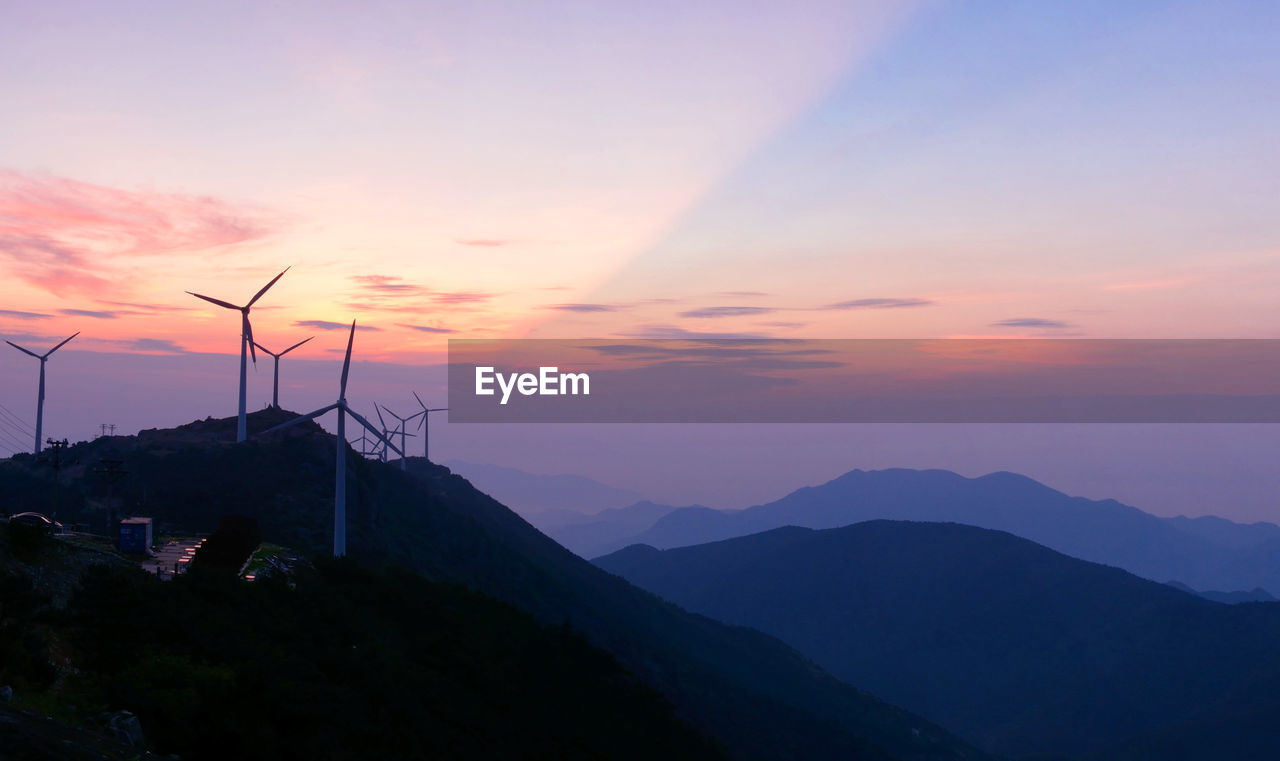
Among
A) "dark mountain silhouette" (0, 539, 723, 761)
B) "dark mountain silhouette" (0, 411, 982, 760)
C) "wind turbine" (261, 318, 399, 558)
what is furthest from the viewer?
"dark mountain silhouette" (0, 411, 982, 760)

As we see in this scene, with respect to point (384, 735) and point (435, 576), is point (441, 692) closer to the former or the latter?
point (384, 735)

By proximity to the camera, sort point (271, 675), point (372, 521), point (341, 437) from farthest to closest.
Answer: point (372, 521) → point (341, 437) → point (271, 675)

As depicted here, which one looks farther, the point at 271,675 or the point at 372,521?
the point at 372,521

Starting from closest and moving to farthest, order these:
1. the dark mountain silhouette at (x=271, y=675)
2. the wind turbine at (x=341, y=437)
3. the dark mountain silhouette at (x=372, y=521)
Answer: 1. the dark mountain silhouette at (x=271, y=675)
2. the wind turbine at (x=341, y=437)
3. the dark mountain silhouette at (x=372, y=521)

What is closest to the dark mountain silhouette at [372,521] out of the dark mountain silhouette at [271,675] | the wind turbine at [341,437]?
the wind turbine at [341,437]

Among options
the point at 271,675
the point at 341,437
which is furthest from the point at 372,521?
the point at 271,675

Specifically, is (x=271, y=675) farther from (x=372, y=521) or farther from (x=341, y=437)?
(x=372, y=521)

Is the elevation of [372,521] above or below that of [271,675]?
below

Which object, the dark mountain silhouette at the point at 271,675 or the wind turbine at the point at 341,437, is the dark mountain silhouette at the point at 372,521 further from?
the dark mountain silhouette at the point at 271,675

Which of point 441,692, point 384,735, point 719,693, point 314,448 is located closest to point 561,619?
point 719,693

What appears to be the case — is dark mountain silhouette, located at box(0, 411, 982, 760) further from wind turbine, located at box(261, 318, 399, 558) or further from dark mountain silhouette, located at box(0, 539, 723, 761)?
dark mountain silhouette, located at box(0, 539, 723, 761)

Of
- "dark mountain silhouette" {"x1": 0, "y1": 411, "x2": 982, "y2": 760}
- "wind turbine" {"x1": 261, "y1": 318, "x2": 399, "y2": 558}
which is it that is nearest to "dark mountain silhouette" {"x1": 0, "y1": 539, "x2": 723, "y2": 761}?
"wind turbine" {"x1": 261, "y1": 318, "x2": 399, "y2": 558}
